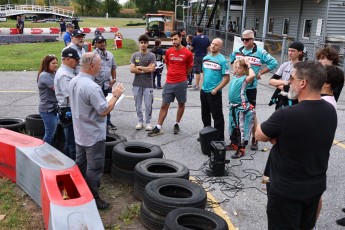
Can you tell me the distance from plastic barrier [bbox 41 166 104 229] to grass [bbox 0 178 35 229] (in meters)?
0.48

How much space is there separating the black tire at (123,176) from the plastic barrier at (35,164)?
81 centimetres

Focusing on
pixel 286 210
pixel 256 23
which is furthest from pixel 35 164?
pixel 256 23

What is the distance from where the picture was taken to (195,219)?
13.3 feet

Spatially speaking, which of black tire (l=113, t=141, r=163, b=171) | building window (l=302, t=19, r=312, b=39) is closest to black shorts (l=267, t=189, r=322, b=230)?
black tire (l=113, t=141, r=163, b=171)

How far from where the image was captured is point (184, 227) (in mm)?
3797

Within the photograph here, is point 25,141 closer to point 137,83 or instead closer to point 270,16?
point 137,83

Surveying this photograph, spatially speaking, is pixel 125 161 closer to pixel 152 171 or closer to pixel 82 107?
pixel 152 171

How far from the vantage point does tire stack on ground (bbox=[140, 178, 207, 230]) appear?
14.0 feet

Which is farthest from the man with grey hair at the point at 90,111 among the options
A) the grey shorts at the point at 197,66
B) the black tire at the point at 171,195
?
the grey shorts at the point at 197,66

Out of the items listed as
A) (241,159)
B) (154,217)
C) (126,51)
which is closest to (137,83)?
(241,159)

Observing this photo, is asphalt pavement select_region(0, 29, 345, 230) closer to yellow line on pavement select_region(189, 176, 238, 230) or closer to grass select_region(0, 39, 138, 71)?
yellow line on pavement select_region(189, 176, 238, 230)

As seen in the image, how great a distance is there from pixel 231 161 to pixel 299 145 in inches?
144

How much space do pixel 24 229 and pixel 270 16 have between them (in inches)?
1040

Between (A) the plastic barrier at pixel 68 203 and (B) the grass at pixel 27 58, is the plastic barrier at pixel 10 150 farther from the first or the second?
(B) the grass at pixel 27 58
